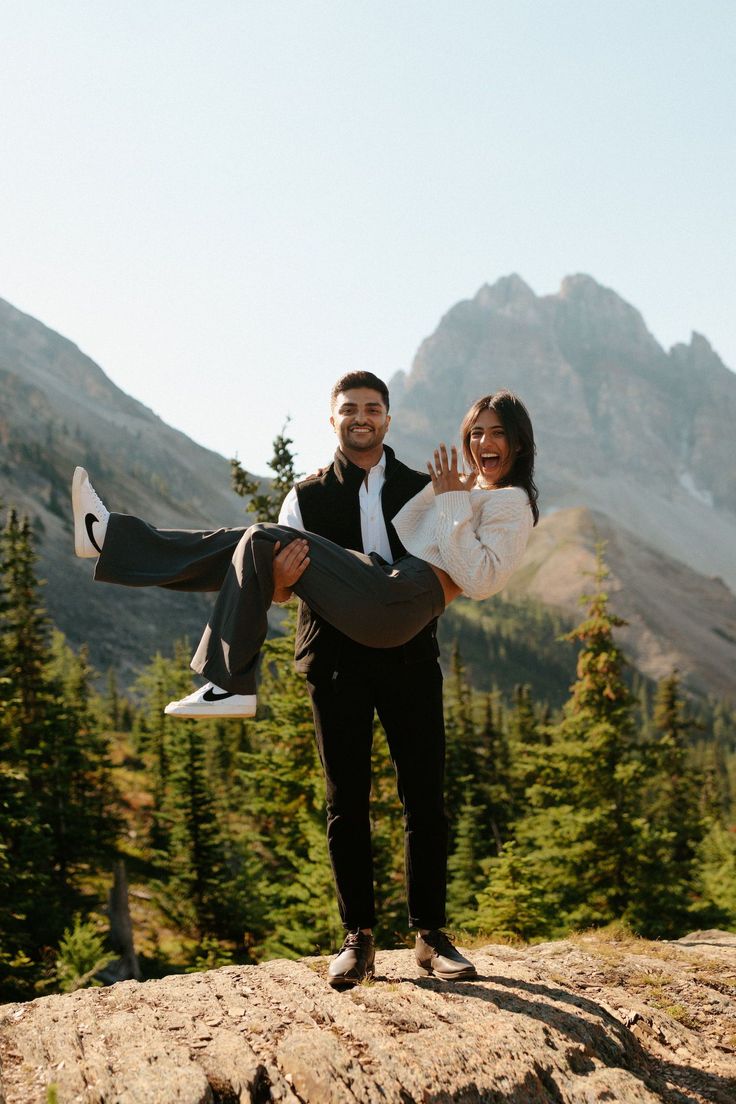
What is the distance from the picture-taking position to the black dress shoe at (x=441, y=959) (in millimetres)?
5031

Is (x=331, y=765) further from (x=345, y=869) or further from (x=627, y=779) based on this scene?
(x=627, y=779)

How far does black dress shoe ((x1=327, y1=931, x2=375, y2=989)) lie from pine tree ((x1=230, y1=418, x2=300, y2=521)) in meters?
12.8

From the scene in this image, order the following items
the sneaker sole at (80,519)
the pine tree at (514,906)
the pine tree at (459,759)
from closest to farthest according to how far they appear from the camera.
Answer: the sneaker sole at (80,519) → the pine tree at (514,906) → the pine tree at (459,759)

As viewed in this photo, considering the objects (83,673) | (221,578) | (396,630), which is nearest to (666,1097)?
(396,630)

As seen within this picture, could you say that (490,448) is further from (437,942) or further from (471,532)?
(437,942)

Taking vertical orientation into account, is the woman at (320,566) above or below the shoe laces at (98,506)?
below

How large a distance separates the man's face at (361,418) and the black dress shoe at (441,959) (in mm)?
3312

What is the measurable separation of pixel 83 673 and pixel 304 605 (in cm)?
4125

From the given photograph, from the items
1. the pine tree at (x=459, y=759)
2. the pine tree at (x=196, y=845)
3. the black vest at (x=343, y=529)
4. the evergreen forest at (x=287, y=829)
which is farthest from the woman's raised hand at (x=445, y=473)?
the pine tree at (x=459, y=759)

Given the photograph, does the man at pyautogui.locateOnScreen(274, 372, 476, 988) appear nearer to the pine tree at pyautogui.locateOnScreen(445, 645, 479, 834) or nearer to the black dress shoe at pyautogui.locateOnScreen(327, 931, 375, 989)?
the black dress shoe at pyautogui.locateOnScreen(327, 931, 375, 989)

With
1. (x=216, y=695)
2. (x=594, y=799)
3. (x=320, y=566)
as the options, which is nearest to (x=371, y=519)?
(x=320, y=566)

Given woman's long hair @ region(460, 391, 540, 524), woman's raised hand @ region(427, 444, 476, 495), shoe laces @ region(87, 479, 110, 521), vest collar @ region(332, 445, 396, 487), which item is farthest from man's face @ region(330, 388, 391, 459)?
shoe laces @ region(87, 479, 110, 521)

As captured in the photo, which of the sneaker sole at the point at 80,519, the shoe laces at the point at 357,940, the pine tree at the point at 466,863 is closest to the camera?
the sneaker sole at the point at 80,519

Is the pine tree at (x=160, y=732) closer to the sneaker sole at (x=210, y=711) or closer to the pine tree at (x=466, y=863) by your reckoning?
the pine tree at (x=466, y=863)
